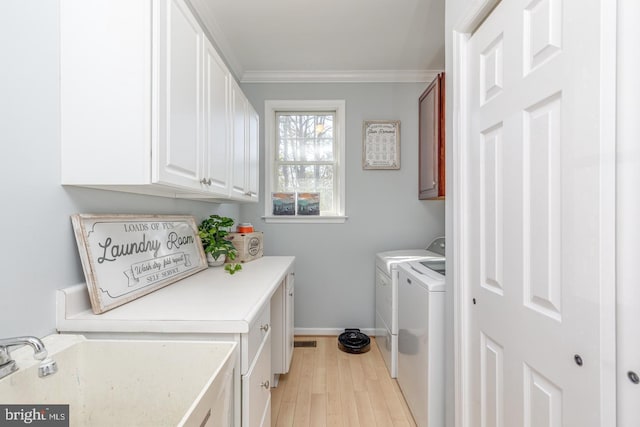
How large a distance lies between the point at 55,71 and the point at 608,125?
1.59 meters

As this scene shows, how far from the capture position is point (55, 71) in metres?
0.98

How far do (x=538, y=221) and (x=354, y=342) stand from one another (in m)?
2.08

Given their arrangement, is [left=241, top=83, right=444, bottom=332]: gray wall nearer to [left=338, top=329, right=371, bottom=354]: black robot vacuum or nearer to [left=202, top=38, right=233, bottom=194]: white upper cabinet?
[left=338, top=329, right=371, bottom=354]: black robot vacuum

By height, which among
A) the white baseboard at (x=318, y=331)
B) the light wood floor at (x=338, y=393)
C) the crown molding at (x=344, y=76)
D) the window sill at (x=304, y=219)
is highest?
the crown molding at (x=344, y=76)

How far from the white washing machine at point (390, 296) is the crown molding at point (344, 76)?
1.60 meters

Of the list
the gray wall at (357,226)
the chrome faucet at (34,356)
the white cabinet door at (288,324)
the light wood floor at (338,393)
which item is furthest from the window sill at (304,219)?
the chrome faucet at (34,356)

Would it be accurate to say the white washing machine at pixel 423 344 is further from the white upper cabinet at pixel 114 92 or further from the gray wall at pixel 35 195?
the gray wall at pixel 35 195

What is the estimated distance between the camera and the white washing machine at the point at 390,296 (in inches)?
83.3

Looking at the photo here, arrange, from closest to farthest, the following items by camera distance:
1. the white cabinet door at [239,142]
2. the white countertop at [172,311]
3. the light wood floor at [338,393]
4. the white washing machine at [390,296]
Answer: the white countertop at [172,311]
the light wood floor at [338,393]
the white cabinet door at [239,142]
the white washing machine at [390,296]

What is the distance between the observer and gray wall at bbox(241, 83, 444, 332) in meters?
2.86

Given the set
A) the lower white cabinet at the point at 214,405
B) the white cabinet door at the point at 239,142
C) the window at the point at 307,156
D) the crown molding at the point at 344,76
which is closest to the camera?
the lower white cabinet at the point at 214,405

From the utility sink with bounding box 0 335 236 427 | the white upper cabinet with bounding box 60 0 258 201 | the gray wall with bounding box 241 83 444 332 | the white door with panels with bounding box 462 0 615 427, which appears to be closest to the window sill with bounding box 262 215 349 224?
the gray wall with bounding box 241 83 444 332

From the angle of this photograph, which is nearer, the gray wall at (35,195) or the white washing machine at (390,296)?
the gray wall at (35,195)

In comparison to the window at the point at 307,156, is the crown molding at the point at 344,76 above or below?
above
